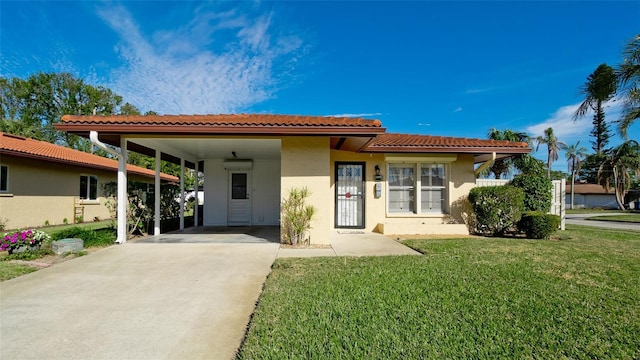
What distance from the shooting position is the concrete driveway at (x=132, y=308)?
2789 millimetres

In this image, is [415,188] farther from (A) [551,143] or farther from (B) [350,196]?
(A) [551,143]

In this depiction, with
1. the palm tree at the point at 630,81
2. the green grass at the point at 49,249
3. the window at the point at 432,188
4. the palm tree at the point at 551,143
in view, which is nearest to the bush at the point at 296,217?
the green grass at the point at 49,249

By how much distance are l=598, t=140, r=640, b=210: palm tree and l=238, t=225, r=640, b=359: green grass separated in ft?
129

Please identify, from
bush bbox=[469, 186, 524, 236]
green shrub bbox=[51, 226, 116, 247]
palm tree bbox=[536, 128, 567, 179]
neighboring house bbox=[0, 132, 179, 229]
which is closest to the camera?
green shrub bbox=[51, 226, 116, 247]

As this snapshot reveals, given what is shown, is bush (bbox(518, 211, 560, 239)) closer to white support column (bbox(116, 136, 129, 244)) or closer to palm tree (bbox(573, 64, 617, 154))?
palm tree (bbox(573, 64, 617, 154))

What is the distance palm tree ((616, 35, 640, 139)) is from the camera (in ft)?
33.0

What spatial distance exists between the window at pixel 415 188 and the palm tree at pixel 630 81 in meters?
7.00

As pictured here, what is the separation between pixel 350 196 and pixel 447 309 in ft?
22.2

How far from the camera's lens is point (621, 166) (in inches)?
1345

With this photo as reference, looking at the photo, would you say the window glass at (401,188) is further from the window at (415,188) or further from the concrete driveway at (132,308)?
the concrete driveway at (132,308)

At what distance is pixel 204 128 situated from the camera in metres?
7.02

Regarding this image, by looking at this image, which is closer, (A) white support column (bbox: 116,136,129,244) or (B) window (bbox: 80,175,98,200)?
(A) white support column (bbox: 116,136,129,244)

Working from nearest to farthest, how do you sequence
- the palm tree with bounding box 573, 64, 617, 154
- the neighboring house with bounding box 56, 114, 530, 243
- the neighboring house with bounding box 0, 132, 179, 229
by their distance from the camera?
the neighboring house with bounding box 56, 114, 530, 243, the palm tree with bounding box 573, 64, 617, 154, the neighboring house with bounding box 0, 132, 179, 229

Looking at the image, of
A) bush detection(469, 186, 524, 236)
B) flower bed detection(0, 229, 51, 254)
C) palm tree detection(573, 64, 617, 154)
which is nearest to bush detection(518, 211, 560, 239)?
bush detection(469, 186, 524, 236)
